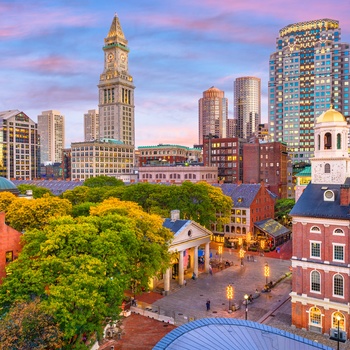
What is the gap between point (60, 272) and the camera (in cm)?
3338

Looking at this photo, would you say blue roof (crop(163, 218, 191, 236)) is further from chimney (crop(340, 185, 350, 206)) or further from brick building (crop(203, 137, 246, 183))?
brick building (crop(203, 137, 246, 183))

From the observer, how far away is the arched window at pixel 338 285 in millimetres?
42031

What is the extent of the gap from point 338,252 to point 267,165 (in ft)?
358

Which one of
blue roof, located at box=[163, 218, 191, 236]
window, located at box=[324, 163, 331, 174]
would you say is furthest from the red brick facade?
window, located at box=[324, 163, 331, 174]

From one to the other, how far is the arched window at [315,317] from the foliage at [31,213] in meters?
37.3

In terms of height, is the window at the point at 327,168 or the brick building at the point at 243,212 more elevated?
the window at the point at 327,168

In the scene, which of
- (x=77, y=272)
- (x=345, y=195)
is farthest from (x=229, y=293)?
(x=77, y=272)

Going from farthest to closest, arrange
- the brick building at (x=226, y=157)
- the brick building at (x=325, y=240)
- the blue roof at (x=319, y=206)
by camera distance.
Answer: the brick building at (x=226, y=157)
the blue roof at (x=319, y=206)
the brick building at (x=325, y=240)

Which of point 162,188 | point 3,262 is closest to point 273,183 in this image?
point 162,188

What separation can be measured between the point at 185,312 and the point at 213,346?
26502 millimetres

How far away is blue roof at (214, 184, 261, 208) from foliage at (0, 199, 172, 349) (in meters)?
58.4

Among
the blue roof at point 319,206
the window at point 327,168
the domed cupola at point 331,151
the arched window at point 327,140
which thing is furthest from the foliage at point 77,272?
the arched window at point 327,140

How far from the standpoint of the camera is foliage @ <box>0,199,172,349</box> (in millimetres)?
30531

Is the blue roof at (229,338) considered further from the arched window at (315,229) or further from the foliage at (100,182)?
the foliage at (100,182)
